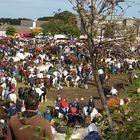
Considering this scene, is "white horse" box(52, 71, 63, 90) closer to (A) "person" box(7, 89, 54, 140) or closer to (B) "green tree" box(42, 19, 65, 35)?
(B) "green tree" box(42, 19, 65, 35)

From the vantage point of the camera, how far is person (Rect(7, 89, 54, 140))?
4.16 m

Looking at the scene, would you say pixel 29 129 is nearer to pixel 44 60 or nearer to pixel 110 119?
pixel 110 119

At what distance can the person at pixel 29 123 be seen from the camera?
4.16m

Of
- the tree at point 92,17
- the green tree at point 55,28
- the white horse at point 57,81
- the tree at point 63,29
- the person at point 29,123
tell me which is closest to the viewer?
the person at point 29,123

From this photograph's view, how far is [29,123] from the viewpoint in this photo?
420 cm

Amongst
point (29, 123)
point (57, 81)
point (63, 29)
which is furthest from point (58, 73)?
point (29, 123)

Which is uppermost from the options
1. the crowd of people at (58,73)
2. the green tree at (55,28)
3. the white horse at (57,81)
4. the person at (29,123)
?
the person at (29,123)

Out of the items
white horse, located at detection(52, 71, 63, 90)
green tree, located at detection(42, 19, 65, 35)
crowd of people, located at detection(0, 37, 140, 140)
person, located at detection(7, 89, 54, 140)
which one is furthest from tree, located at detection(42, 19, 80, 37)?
person, located at detection(7, 89, 54, 140)

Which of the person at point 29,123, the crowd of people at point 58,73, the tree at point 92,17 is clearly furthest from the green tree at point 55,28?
the person at point 29,123

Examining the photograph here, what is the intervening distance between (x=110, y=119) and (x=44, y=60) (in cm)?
3239

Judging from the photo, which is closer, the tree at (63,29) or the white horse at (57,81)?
the tree at (63,29)

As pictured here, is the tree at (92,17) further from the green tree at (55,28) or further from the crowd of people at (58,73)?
the green tree at (55,28)

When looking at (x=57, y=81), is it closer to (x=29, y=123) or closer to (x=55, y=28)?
(x=29, y=123)

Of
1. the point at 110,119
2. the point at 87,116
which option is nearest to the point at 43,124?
the point at 110,119
